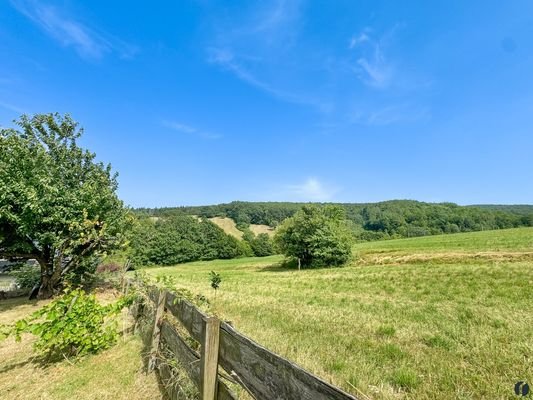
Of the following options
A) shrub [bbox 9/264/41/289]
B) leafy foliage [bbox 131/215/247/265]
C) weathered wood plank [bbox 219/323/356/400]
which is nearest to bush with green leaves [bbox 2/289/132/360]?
weathered wood plank [bbox 219/323/356/400]

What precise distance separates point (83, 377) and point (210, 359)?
358cm

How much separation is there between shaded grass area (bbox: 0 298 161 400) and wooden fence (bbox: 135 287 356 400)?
367mm

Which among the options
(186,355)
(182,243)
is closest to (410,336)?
(186,355)

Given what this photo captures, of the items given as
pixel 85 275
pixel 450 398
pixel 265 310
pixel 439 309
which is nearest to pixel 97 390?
pixel 450 398

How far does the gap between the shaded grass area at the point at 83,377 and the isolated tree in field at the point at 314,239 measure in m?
30.6

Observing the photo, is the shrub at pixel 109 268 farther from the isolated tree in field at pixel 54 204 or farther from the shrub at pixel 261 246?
the shrub at pixel 261 246

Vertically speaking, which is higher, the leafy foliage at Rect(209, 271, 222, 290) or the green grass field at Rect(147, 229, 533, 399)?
the leafy foliage at Rect(209, 271, 222, 290)

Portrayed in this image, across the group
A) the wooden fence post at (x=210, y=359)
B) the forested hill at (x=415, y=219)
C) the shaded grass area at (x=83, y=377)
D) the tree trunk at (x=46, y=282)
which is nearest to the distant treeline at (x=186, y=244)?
the forested hill at (x=415, y=219)

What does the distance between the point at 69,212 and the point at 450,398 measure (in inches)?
533

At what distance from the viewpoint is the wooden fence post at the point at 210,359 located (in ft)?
9.79

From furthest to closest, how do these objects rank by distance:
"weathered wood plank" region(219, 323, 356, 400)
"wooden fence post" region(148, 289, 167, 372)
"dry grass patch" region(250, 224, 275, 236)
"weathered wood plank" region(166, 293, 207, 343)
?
"dry grass patch" region(250, 224, 275, 236), "wooden fence post" region(148, 289, 167, 372), "weathered wood plank" region(166, 293, 207, 343), "weathered wood plank" region(219, 323, 356, 400)

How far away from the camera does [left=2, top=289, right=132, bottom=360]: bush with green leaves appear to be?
5.52 meters

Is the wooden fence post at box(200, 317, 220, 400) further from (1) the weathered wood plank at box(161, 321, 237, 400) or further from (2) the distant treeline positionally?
(2) the distant treeline

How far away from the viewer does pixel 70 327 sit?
5.70 m
